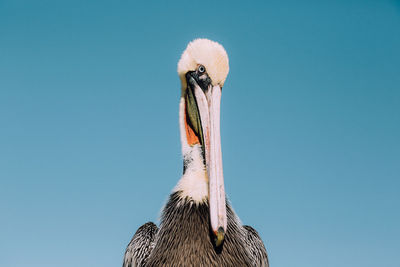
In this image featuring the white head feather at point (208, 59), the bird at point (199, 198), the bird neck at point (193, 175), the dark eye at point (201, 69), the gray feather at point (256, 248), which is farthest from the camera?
the gray feather at point (256, 248)

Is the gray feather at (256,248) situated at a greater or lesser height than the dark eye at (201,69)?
lesser

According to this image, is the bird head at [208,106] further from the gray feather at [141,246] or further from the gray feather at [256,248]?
the gray feather at [256,248]

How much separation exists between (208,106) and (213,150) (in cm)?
53

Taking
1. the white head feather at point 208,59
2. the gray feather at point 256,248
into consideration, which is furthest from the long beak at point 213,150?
the gray feather at point 256,248

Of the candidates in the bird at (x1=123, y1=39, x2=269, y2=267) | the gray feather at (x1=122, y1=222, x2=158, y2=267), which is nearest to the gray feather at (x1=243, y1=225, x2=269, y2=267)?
the bird at (x1=123, y1=39, x2=269, y2=267)

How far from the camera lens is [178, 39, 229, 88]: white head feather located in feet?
16.8

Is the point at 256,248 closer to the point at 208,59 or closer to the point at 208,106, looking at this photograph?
the point at 208,106

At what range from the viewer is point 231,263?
477 centimetres

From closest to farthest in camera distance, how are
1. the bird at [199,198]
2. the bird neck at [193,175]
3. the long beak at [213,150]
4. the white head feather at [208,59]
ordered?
the long beak at [213,150] → the bird at [199,198] → the bird neck at [193,175] → the white head feather at [208,59]

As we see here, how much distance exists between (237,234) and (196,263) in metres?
0.58

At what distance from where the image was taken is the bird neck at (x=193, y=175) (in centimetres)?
500

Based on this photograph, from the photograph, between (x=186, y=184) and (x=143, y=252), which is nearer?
(x=186, y=184)

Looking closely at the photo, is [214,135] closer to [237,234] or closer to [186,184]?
[186,184]

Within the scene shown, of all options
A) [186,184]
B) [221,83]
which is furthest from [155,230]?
[221,83]
